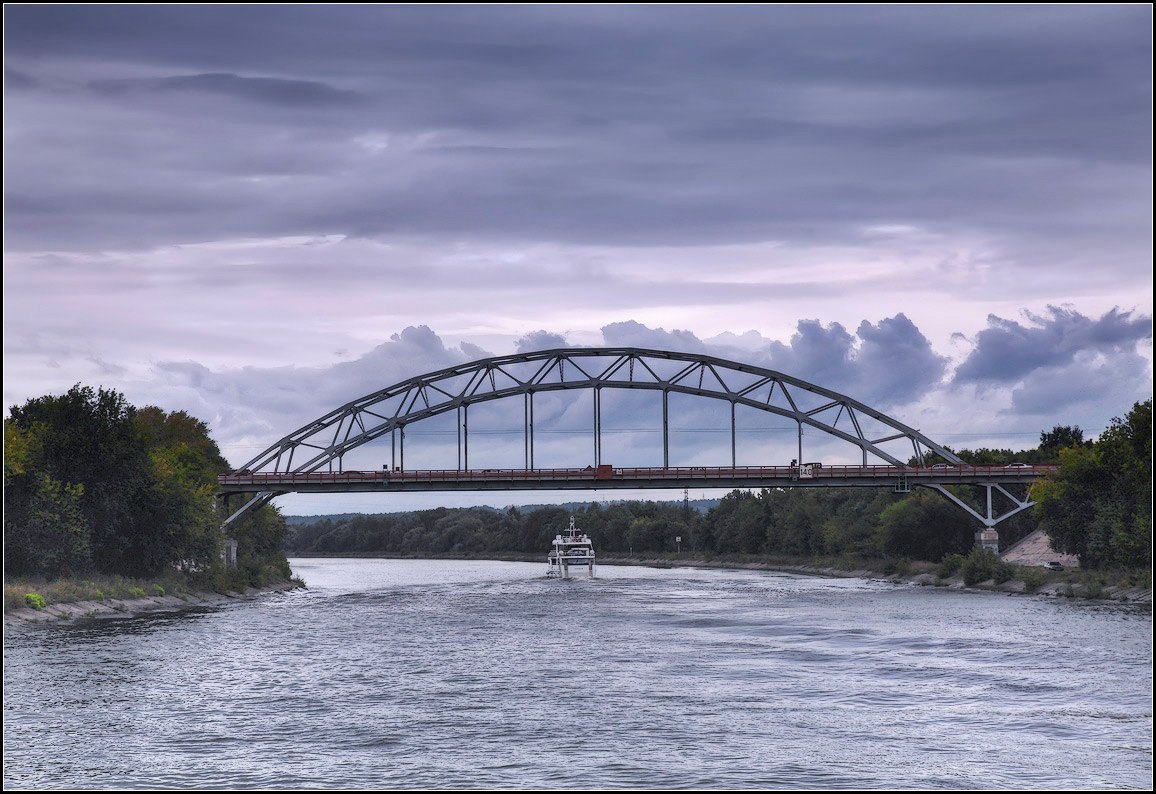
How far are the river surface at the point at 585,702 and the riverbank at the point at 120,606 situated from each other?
220cm

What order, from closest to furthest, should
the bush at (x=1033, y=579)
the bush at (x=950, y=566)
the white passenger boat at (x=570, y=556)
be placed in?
the bush at (x=1033, y=579)
the bush at (x=950, y=566)
the white passenger boat at (x=570, y=556)

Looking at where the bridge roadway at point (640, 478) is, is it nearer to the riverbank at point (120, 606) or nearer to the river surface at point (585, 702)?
the riverbank at point (120, 606)

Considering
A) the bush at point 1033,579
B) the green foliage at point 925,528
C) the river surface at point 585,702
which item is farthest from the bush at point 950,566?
the river surface at point 585,702

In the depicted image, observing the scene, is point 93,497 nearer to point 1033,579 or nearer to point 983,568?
point 1033,579

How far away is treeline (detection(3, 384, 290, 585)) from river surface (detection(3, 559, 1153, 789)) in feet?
A: 29.2

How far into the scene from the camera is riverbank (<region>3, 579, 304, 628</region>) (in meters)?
60.7

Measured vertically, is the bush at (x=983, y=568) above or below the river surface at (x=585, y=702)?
above

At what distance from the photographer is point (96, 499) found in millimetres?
78250

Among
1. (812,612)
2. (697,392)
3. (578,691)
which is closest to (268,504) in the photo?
(697,392)

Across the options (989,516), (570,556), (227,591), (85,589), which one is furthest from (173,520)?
(570,556)

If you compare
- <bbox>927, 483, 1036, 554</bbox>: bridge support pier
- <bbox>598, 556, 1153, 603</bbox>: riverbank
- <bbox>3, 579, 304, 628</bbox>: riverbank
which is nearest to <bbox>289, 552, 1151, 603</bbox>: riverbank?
<bbox>598, 556, 1153, 603</bbox>: riverbank

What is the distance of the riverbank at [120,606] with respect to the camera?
199 ft

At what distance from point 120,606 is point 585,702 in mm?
41810

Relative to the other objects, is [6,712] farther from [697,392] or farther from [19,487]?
[697,392]
